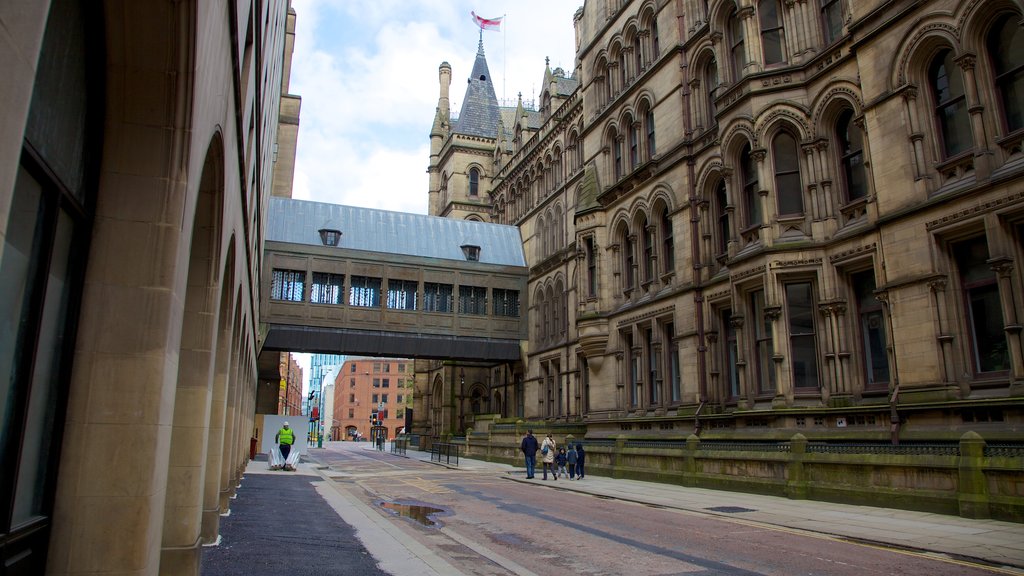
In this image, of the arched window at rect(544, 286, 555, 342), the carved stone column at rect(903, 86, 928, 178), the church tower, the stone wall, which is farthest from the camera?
the church tower

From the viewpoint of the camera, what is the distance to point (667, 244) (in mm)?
28375

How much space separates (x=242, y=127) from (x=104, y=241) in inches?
157

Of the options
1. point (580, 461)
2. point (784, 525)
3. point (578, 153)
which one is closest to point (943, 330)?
point (784, 525)

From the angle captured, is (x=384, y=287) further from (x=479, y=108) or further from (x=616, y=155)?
(x=479, y=108)

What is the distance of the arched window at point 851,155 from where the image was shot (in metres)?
19.6

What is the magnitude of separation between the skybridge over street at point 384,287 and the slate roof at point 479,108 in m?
19.4

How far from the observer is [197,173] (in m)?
4.97

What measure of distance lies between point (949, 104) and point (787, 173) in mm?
5171

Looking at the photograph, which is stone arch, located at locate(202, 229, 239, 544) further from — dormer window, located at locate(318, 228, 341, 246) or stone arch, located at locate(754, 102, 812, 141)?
dormer window, located at locate(318, 228, 341, 246)

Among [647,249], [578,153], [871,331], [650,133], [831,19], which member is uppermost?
[578,153]

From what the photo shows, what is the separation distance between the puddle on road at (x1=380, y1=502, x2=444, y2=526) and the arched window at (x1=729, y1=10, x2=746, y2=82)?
17.5m

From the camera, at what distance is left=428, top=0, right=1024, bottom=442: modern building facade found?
15.5m

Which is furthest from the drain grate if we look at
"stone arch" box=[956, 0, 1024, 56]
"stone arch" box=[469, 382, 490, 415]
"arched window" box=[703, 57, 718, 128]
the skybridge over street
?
"stone arch" box=[469, 382, 490, 415]

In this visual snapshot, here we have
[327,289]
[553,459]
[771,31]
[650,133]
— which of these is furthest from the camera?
[327,289]
